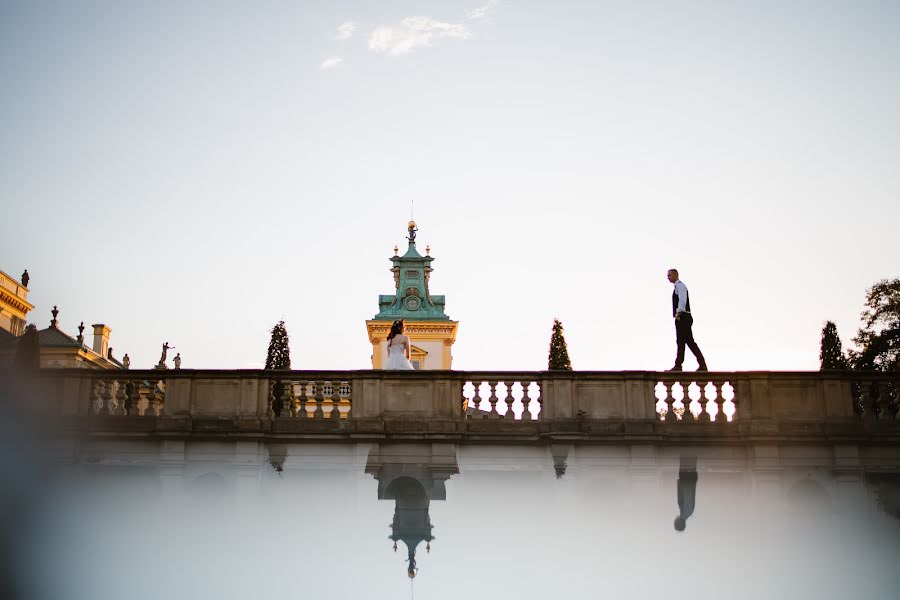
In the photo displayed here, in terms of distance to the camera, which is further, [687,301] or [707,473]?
[687,301]

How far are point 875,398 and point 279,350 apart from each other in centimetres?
6010

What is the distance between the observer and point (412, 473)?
15711 millimetres

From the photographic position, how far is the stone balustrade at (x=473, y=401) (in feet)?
52.0

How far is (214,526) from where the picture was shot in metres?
14.9

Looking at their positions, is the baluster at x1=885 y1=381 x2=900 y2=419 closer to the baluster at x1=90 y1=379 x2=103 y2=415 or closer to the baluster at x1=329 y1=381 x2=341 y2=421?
the baluster at x1=329 y1=381 x2=341 y2=421

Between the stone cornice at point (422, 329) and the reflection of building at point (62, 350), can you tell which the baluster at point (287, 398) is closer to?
the reflection of building at point (62, 350)

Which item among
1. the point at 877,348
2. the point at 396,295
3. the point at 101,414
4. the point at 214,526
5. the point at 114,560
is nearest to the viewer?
the point at 114,560

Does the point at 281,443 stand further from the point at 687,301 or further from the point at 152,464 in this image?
the point at 687,301

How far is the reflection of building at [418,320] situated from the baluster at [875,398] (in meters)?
73.9

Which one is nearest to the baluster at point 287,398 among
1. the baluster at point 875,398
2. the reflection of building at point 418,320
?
the baluster at point 875,398

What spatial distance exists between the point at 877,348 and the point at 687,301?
37.6 m

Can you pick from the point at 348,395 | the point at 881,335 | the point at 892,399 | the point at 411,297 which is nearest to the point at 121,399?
the point at 348,395

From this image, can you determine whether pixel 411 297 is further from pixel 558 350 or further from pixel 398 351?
pixel 398 351

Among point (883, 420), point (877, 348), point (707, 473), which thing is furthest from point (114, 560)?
point (877, 348)
